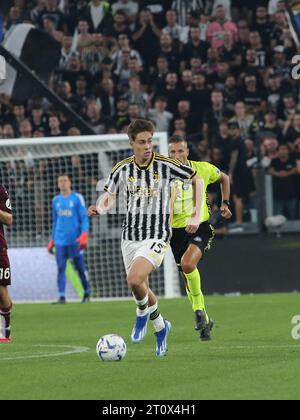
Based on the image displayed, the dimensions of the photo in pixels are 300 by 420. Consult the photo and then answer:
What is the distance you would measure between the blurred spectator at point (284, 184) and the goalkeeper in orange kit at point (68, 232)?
10.4 ft

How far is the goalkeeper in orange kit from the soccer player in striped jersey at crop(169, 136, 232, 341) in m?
6.75

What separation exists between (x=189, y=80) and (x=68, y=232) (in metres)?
3.67

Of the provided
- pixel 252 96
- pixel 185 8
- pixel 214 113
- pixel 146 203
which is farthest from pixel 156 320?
pixel 185 8

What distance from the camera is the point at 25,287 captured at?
2078cm

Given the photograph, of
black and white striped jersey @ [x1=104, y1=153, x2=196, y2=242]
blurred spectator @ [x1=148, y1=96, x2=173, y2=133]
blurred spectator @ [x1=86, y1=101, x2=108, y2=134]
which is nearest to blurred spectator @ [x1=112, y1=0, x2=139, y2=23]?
blurred spectator @ [x1=86, y1=101, x2=108, y2=134]

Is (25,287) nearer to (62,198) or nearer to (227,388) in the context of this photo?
(62,198)

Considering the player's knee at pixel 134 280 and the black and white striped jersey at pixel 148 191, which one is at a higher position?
the black and white striped jersey at pixel 148 191

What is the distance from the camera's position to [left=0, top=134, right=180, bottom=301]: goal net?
2080 centimetres

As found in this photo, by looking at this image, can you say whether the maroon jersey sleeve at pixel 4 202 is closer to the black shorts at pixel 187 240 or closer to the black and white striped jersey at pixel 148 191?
the black and white striped jersey at pixel 148 191

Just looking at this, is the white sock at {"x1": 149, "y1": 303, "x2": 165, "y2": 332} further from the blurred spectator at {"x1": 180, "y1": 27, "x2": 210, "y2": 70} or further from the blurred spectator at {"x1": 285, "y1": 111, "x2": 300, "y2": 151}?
the blurred spectator at {"x1": 180, "y1": 27, "x2": 210, "y2": 70}

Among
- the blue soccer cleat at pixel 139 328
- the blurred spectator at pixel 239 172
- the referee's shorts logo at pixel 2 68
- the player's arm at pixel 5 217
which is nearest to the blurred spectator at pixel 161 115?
the blurred spectator at pixel 239 172

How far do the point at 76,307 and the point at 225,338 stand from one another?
683 centimetres

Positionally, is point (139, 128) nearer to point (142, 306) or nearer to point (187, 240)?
point (142, 306)

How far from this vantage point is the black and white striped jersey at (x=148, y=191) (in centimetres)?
1063
